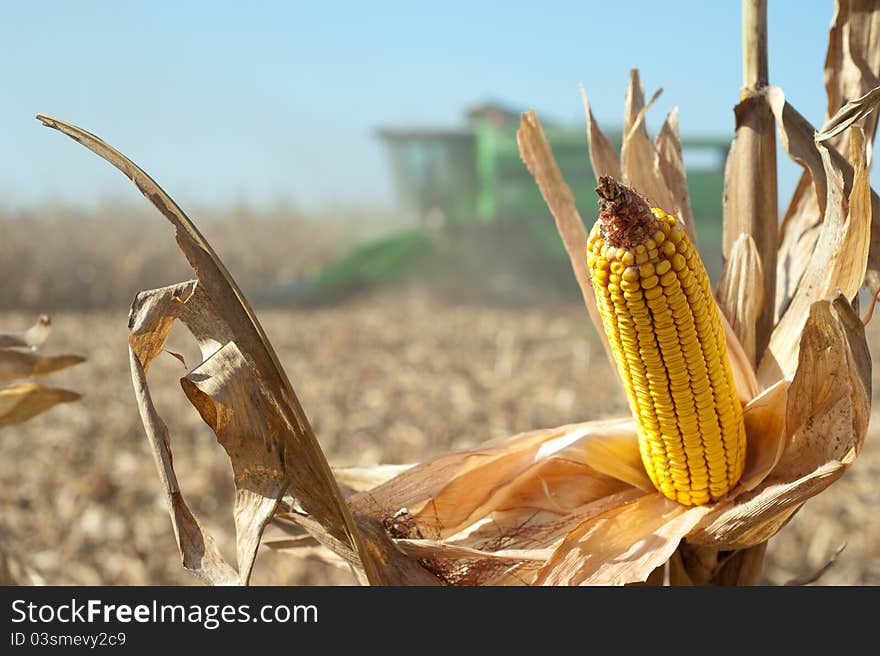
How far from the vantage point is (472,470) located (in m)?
1.32

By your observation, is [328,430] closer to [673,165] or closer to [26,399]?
[26,399]

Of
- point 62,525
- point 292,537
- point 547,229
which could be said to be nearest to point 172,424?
point 62,525

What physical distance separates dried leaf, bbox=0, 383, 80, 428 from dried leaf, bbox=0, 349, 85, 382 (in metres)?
0.02

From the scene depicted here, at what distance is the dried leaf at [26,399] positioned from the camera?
1.82 metres

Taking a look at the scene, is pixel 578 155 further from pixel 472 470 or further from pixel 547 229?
pixel 472 470

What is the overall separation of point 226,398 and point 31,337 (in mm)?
998

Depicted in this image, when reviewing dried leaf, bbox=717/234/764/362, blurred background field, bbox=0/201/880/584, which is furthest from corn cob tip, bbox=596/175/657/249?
blurred background field, bbox=0/201/880/584

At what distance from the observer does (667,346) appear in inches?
43.5

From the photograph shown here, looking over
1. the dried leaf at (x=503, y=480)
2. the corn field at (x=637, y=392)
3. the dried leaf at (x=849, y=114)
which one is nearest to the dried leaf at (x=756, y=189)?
the corn field at (x=637, y=392)

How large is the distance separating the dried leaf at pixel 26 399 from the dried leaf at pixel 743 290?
1325mm

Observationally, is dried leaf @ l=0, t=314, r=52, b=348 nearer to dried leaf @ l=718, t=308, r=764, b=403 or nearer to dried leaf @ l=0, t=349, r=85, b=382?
dried leaf @ l=0, t=349, r=85, b=382

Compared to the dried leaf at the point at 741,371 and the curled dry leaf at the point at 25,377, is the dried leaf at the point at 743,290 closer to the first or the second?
the dried leaf at the point at 741,371

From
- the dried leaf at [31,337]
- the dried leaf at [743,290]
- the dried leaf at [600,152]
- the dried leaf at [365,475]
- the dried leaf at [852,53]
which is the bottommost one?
the dried leaf at [365,475]
